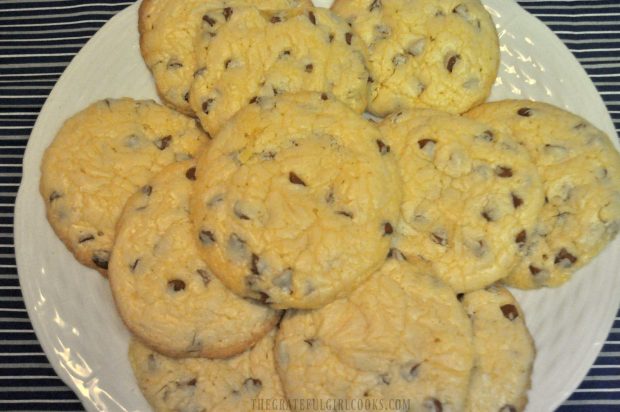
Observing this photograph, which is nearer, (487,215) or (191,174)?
(487,215)

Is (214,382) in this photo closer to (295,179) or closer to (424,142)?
(295,179)

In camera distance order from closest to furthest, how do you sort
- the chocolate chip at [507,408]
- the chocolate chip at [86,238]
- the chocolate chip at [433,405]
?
the chocolate chip at [433,405] → the chocolate chip at [507,408] → the chocolate chip at [86,238]

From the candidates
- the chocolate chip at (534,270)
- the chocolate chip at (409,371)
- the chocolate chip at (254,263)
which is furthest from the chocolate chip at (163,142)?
the chocolate chip at (534,270)

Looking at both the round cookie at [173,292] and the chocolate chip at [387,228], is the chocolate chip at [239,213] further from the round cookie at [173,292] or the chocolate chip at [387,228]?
the chocolate chip at [387,228]

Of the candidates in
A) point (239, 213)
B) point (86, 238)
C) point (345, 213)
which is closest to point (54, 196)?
point (86, 238)

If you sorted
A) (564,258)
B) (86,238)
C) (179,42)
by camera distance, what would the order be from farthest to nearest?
(179,42)
(86,238)
(564,258)

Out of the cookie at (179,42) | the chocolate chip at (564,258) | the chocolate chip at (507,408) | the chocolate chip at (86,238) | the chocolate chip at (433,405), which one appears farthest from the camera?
the cookie at (179,42)

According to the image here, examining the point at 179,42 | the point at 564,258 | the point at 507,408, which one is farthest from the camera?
the point at 179,42
